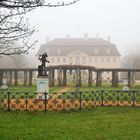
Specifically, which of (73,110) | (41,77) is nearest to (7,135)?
(73,110)

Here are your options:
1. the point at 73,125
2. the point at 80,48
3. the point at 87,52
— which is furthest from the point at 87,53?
the point at 73,125

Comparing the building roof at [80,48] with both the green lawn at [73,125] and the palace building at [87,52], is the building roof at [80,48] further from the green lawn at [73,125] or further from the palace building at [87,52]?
the green lawn at [73,125]

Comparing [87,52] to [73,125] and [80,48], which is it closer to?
[80,48]

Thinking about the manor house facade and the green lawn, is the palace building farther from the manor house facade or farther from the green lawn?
the green lawn

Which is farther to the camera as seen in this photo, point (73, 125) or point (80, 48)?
point (80, 48)

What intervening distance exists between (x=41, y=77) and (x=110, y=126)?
9.07 meters

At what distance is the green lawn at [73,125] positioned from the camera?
9297 millimetres

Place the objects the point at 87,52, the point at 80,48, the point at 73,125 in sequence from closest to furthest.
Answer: the point at 73,125 → the point at 87,52 → the point at 80,48

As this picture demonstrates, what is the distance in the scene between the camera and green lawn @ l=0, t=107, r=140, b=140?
9.30 m

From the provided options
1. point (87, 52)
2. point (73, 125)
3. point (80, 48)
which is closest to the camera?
point (73, 125)

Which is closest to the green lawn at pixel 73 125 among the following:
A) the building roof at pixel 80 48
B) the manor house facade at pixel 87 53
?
the manor house facade at pixel 87 53

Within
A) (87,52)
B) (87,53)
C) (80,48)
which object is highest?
(80,48)

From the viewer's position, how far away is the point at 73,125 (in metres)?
10.9

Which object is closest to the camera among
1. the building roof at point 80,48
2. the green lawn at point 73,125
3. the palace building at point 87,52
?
the green lawn at point 73,125
